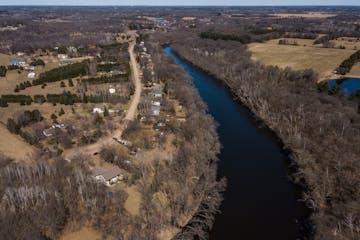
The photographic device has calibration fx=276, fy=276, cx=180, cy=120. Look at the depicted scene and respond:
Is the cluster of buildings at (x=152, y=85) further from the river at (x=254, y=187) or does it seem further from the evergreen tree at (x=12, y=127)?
the evergreen tree at (x=12, y=127)

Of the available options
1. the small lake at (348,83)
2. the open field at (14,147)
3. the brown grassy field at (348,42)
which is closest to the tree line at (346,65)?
the small lake at (348,83)

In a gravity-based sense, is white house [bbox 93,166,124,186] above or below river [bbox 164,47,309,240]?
above

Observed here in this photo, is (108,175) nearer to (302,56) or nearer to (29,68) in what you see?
(29,68)

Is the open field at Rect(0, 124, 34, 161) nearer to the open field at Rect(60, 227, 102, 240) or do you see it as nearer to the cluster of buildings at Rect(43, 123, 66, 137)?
the cluster of buildings at Rect(43, 123, 66, 137)

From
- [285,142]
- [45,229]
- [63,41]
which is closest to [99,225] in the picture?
[45,229]

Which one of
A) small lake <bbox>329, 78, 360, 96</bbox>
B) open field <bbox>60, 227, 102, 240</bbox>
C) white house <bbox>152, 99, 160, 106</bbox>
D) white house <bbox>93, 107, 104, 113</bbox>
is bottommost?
open field <bbox>60, 227, 102, 240</bbox>

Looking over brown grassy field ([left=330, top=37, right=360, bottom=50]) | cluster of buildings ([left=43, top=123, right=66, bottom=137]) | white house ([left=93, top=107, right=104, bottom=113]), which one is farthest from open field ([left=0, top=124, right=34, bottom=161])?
brown grassy field ([left=330, top=37, right=360, bottom=50])

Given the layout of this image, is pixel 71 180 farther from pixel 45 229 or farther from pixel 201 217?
pixel 201 217
